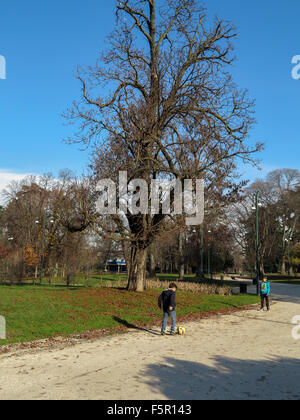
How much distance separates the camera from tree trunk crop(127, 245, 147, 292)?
18.0m

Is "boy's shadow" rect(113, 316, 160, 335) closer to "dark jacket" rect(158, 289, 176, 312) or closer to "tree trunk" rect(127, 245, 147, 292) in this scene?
"dark jacket" rect(158, 289, 176, 312)

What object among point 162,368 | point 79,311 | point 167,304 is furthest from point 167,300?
point 79,311

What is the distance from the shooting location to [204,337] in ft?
36.1

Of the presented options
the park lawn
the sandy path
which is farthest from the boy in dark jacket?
the park lawn

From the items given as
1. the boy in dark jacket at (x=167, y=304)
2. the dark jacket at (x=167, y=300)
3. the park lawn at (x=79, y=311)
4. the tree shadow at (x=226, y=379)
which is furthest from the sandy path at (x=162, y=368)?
the park lawn at (x=79, y=311)

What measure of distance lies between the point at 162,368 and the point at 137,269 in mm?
10755

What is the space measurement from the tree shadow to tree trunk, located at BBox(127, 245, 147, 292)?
973 centimetres

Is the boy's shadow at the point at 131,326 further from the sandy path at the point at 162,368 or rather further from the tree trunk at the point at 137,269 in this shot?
the tree trunk at the point at 137,269

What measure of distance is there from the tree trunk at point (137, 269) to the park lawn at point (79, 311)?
50 centimetres

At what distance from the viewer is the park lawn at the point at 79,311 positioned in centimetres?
1121

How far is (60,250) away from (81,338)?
37395 mm

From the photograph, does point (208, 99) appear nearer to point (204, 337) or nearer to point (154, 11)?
point (154, 11)

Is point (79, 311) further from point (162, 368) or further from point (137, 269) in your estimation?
point (162, 368)

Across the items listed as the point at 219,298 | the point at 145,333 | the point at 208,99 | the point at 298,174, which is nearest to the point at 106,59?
the point at 208,99
